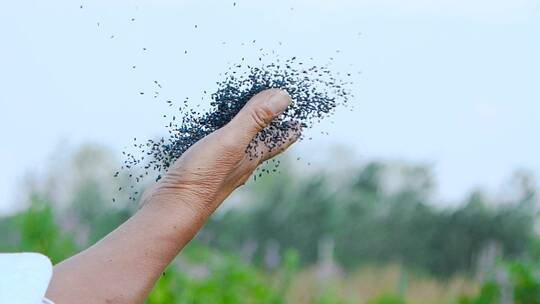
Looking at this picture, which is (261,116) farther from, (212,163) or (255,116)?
(212,163)

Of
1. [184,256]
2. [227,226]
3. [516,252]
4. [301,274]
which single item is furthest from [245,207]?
[184,256]

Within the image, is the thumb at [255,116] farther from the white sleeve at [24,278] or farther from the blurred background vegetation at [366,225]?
the blurred background vegetation at [366,225]

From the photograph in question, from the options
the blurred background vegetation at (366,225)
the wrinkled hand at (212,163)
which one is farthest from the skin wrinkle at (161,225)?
the blurred background vegetation at (366,225)

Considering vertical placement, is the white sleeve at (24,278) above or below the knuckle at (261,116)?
below

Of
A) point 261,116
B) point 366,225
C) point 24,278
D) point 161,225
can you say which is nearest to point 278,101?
point 261,116

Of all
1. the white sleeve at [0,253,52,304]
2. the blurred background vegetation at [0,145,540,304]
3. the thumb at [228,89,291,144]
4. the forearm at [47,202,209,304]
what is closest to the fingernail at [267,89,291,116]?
A: the thumb at [228,89,291,144]

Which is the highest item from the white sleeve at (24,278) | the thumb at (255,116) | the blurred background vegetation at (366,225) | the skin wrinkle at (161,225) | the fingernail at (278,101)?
the fingernail at (278,101)

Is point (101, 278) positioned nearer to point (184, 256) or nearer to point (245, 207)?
point (184, 256)
